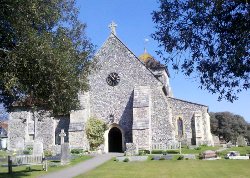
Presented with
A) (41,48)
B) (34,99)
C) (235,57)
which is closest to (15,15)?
(41,48)

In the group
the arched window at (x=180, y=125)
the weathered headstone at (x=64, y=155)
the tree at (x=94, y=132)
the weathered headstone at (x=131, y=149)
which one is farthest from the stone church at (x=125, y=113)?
the weathered headstone at (x=64, y=155)

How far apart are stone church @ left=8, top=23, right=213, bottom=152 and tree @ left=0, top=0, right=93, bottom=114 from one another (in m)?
14.5

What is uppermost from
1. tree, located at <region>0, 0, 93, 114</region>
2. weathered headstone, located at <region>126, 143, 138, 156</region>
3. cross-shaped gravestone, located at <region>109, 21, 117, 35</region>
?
cross-shaped gravestone, located at <region>109, 21, 117, 35</region>

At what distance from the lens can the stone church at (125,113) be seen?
30.8 metres

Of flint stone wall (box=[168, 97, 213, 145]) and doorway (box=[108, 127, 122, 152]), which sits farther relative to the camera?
flint stone wall (box=[168, 97, 213, 145])

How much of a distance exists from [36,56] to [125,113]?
21019 mm

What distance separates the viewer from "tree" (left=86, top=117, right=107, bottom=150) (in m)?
31.5

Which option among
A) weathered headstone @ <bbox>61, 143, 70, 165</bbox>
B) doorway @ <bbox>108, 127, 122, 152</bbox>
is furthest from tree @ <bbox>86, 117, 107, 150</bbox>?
weathered headstone @ <bbox>61, 143, 70, 165</bbox>

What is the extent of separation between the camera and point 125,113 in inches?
1284

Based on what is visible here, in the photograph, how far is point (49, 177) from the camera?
1579 centimetres

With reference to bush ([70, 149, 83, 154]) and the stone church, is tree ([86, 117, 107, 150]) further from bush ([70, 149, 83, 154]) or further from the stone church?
bush ([70, 149, 83, 154])

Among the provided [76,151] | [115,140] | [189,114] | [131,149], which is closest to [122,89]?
[115,140]

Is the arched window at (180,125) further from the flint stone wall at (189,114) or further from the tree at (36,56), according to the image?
the tree at (36,56)

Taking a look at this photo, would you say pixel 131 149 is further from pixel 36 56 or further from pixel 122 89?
pixel 36 56
